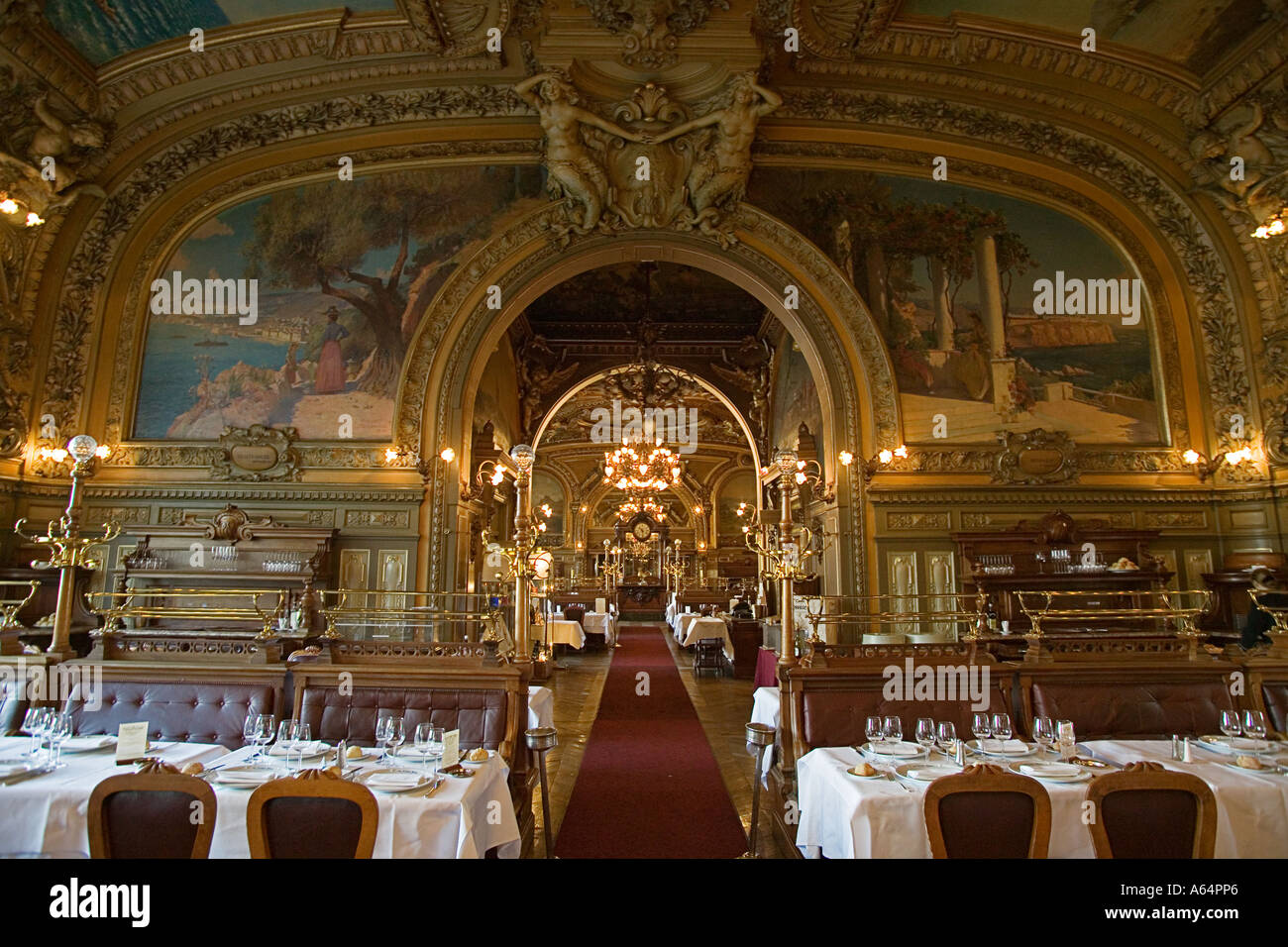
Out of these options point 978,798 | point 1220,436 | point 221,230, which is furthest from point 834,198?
point 978,798

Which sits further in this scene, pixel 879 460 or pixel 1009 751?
pixel 879 460

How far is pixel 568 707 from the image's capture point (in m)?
10.3

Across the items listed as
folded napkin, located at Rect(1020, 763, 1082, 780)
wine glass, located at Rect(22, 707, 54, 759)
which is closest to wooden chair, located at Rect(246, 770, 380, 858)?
wine glass, located at Rect(22, 707, 54, 759)

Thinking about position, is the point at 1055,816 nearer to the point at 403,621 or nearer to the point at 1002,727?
the point at 1002,727

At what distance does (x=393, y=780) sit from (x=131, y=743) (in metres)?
1.49

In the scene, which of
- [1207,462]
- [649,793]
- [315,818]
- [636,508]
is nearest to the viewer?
[315,818]

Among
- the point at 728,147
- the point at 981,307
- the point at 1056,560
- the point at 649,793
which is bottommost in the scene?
the point at 649,793

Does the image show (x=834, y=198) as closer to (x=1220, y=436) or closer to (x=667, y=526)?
(x=1220, y=436)

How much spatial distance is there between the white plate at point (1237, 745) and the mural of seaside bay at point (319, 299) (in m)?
10.3

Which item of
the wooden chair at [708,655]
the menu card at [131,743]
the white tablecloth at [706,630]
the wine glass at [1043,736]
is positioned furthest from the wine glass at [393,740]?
the wooden chair at [708,655]

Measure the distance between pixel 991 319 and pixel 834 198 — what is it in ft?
10.8

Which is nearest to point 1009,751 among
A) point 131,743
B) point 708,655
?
point 131,743

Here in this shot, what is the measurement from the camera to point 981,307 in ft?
36.8
